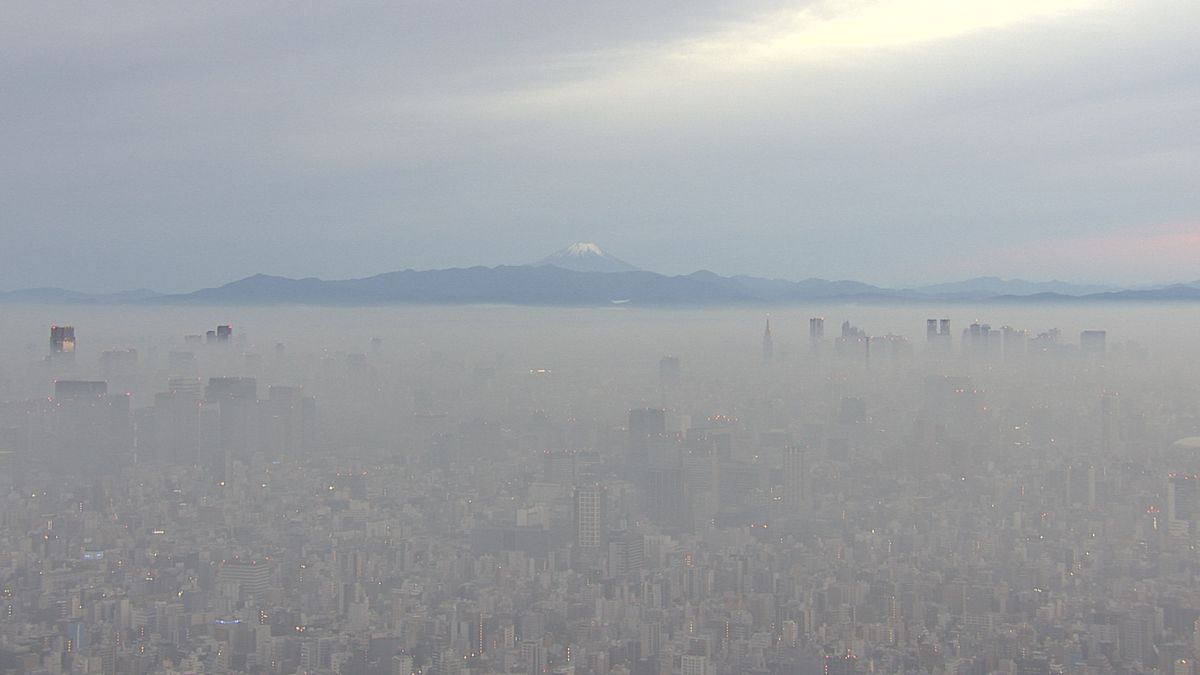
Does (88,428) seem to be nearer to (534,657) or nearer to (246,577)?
(246,577)

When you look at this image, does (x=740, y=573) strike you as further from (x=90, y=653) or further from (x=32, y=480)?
(x=32, y=480)

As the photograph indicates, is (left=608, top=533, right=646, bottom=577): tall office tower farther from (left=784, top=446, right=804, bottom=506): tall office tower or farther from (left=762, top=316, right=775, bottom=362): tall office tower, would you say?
(left=762, top=316, right=775, bottom=362): tall office tower

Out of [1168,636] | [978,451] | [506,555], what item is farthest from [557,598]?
[978,451]

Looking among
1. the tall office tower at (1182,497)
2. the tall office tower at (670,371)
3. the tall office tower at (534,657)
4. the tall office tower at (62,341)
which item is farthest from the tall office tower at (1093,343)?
the tall office tower at (62,341)

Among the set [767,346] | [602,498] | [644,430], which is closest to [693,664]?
[602,498]

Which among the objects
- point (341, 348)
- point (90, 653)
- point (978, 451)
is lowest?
point (90, 653)

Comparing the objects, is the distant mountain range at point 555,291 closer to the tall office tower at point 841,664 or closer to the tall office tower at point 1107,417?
the tall office tower at point 1107,417

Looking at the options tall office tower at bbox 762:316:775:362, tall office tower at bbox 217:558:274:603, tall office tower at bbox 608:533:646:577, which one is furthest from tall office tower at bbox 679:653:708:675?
tall office tower at bbox 762:316:775:362
